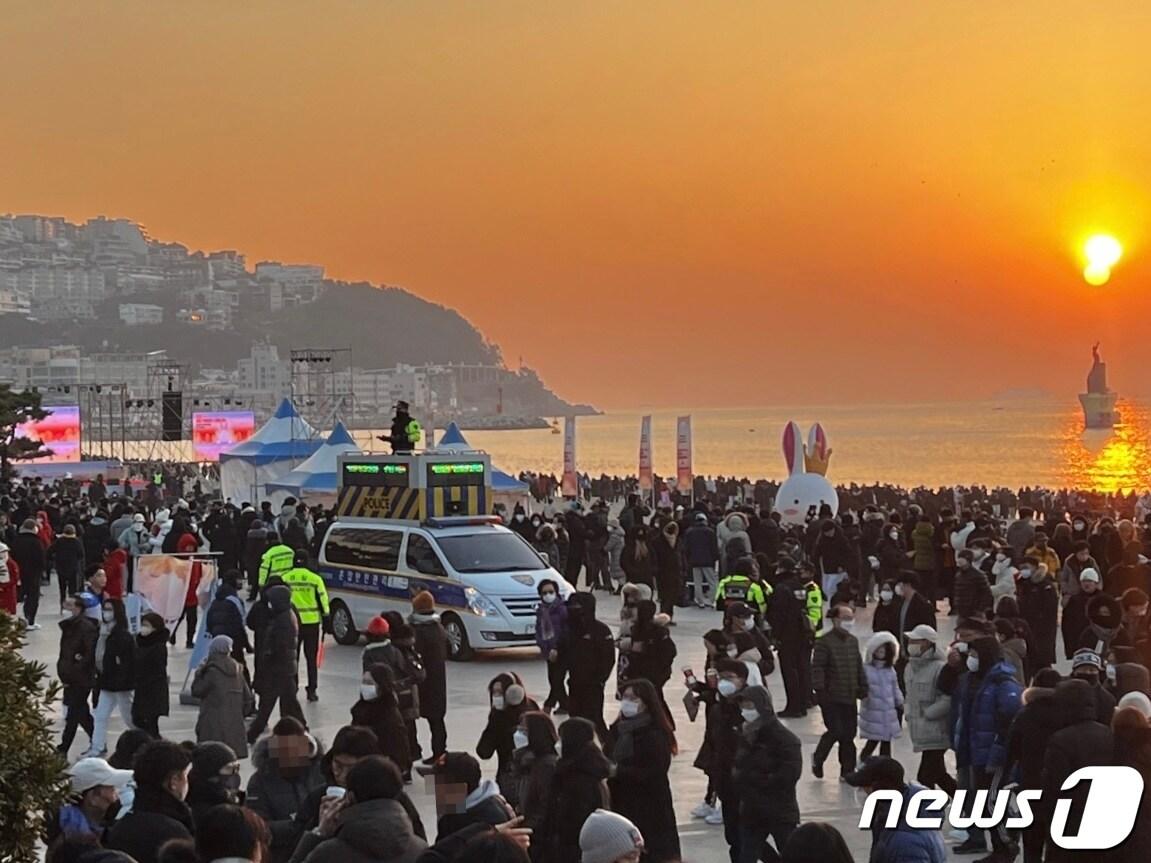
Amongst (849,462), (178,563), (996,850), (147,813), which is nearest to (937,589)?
(178,563)

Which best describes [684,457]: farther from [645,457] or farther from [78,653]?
[78,653]

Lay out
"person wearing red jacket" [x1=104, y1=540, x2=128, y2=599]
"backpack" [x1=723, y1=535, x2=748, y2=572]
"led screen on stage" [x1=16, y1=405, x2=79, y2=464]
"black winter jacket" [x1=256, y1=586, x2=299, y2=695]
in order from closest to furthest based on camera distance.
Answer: "black winter jacket" [x1=256, y1=586, x2=299, y2=695] → "person wearing red jacket" [x1=104, y1=540, x2=128, y2=599] → "backpack" [x1=723, y1=535, x2=748, y2=572] → "led screen on stage" [x1=16, y1=405, x2=79, y2=464]

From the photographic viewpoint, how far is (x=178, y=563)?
59.6 ft

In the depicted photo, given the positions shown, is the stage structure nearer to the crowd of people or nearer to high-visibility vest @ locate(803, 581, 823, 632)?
high-visibility vest @ locate(803, 581, 823, 632)

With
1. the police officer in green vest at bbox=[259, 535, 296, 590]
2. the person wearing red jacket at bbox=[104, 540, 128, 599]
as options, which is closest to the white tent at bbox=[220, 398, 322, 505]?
the person wearing red jacket at bbox=[104, 540, 128, 599]

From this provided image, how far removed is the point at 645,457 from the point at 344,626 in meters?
27.1

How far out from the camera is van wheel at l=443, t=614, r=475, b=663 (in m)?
18.3

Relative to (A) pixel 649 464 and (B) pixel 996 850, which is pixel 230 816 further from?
(A) pixel 649 464

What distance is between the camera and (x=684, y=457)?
45031 millimetres

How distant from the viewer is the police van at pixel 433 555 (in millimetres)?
18203

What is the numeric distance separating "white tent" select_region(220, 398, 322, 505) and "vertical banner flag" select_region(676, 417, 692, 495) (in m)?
10.0

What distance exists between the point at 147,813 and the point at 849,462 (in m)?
172

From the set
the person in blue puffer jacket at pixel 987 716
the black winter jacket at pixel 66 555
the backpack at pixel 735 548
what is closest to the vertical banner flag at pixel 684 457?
the backpack at pixel 735 548

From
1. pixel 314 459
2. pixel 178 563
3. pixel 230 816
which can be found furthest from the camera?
pixel 314 459
